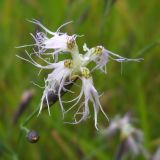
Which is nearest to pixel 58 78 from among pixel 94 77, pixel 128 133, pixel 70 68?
pixel 70 68

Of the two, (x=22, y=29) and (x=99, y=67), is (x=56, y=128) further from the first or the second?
(x=22, y=29)

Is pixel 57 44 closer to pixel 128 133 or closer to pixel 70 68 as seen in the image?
pixel 70 68

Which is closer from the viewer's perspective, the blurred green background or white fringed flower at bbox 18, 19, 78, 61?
white fringed flower at bbox 18, 19, 78, 61

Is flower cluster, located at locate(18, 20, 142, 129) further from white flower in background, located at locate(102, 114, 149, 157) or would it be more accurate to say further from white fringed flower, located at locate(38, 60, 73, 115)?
white flower in background, located at locate(102, 114, 149, 157)

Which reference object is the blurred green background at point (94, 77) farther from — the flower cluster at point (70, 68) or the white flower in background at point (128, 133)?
the flower cluster at point (70, 68)

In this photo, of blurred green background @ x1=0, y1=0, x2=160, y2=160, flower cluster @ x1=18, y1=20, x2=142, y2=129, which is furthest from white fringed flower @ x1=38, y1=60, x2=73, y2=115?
blurred green background @ x1=0, y1=0, x2=160, y2=160
